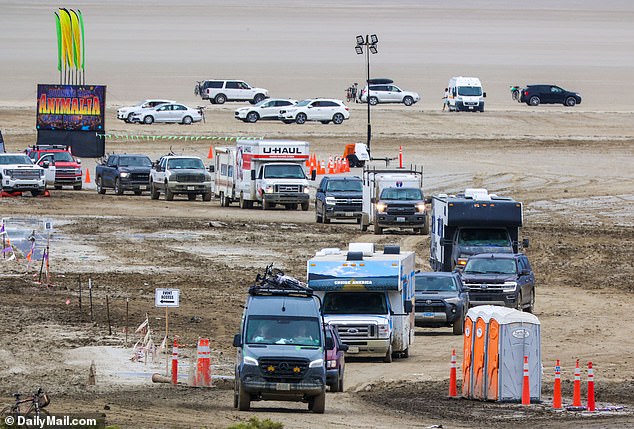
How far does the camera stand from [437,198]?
4103 centimetres

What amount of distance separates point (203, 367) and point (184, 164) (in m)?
35.1

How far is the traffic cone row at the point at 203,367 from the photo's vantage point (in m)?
A: 24.3

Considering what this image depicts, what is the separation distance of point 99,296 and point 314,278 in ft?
29.2

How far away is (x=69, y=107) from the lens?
7225cm

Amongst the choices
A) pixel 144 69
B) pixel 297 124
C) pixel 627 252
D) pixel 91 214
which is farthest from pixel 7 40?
pixel 627 252

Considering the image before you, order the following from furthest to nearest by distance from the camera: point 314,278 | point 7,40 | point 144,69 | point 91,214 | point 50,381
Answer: point 7,40 → point 144,69 → point 91,214 → point 314,278 → point 50,381

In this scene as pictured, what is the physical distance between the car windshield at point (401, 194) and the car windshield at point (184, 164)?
38.3 feet

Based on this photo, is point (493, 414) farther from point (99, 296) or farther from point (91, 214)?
point (91, 214)

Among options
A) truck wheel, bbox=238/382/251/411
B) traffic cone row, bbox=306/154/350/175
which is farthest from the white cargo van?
truck wheel, bbox=238/382/251/411

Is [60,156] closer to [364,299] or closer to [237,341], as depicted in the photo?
[364,299]

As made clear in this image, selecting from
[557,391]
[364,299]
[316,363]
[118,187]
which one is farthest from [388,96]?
[316,363]

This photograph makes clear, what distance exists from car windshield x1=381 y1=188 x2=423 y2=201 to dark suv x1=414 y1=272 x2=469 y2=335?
1687cm

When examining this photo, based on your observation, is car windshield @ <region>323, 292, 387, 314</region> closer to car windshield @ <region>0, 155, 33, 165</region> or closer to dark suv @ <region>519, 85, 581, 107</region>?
car windshield @ <region>0, 155, 33, 165</region>

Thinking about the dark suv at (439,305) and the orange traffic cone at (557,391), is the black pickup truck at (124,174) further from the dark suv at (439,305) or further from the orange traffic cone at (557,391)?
the orange traffic cone at (557,391)
